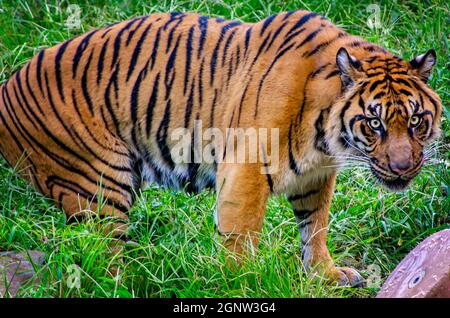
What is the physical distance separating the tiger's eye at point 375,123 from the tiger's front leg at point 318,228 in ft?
2.27

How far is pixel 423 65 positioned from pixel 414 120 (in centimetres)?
36

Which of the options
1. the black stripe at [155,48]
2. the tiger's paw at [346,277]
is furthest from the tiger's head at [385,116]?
the black stripe at [155,48]

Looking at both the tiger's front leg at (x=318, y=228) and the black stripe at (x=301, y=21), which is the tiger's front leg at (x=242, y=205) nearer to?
the tiger's front leg at (x=318, y=228)

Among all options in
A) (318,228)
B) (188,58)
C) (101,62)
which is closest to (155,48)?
(188,58)

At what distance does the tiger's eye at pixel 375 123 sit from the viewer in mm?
4953

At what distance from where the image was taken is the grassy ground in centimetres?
493

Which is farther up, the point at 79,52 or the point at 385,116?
the point at 385,116

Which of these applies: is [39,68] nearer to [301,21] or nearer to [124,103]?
[124,103]

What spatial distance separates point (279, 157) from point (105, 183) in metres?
1.15

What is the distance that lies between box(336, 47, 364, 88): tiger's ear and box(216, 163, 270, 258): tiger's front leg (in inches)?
27.5

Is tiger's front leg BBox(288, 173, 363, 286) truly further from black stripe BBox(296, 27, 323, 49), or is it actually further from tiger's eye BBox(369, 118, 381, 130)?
black stripe BBox(296, 27, 323, 49)

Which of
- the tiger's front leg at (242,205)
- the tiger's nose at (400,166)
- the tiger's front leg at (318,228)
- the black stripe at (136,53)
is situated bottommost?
the tiger's front leg at (318,228)

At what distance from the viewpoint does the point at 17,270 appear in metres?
5.01

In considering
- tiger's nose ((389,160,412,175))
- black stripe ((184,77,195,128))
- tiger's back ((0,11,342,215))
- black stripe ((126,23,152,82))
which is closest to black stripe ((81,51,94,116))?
tiger's back ((0,11,342,215))
